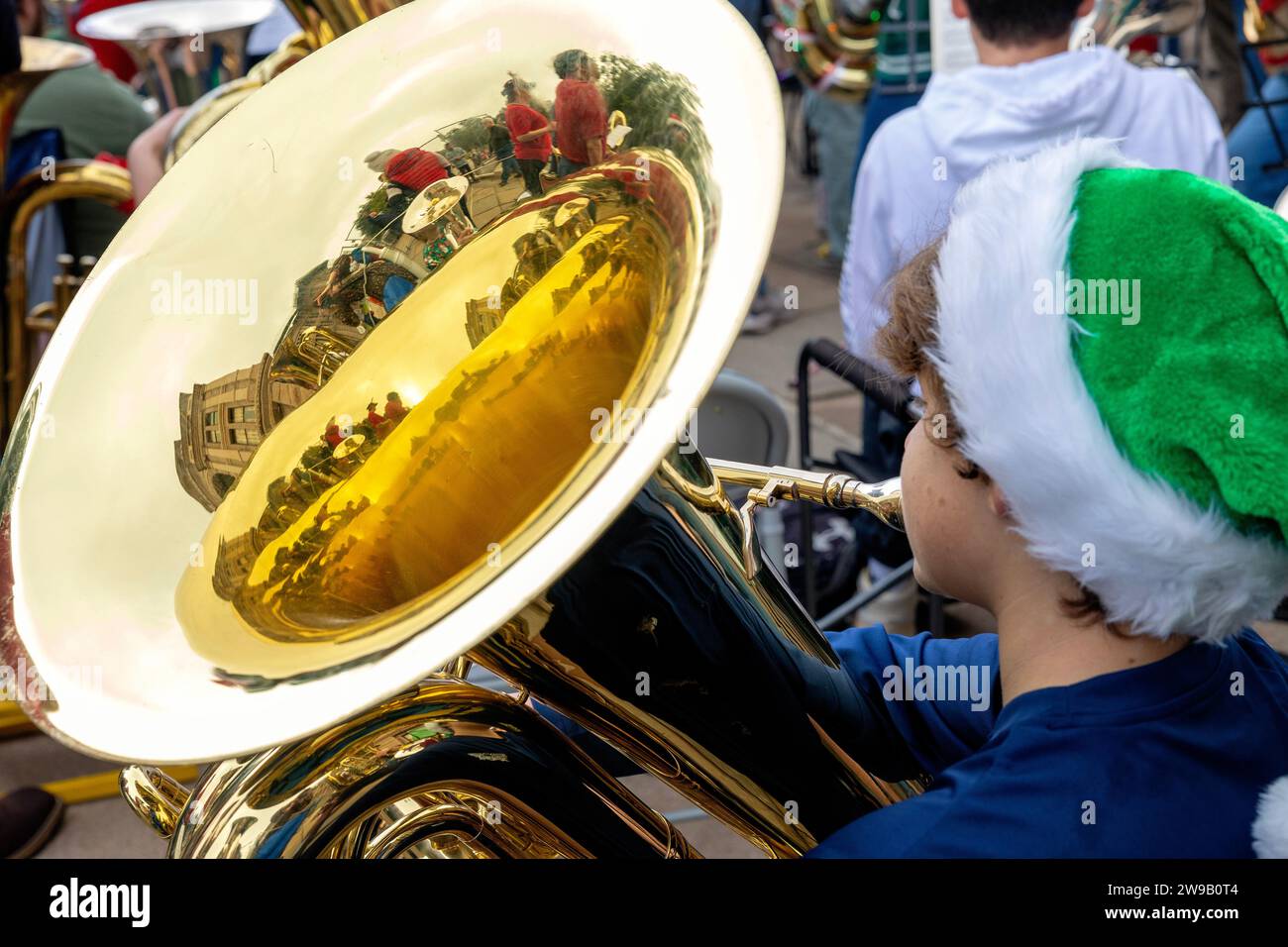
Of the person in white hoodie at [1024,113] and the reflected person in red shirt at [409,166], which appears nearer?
the reflected person in red shirt at [409,166]

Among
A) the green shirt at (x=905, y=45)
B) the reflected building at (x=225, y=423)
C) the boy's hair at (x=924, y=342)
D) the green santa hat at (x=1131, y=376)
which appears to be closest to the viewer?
the green santa hat at (x=1131, y=376)

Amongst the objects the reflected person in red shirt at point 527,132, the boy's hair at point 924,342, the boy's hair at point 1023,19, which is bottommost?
the boy's hair at point 1023,19

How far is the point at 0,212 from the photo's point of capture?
3021 millimetres

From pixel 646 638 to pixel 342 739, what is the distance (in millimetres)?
283

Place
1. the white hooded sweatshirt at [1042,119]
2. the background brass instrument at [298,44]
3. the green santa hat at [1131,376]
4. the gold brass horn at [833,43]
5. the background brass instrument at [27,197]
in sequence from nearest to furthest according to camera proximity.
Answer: the green santa hat at [1131,376]
the white hooded sweatshirt at [1042,119]
the background brass instrument at [298,44]
the background brass instrument at [27,197]
the gold brass horn at [833,43]

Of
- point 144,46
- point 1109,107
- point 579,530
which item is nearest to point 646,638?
point 579,530

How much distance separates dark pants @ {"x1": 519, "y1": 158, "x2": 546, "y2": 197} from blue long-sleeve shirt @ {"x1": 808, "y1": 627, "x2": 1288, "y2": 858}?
0.70m

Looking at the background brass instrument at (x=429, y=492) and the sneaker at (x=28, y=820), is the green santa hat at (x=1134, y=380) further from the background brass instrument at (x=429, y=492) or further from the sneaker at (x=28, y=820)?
the sneaker at (x=28, y=820)

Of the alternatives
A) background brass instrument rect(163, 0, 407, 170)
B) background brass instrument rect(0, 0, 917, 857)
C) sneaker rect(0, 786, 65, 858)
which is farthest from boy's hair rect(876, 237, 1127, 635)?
sneaker rect(0, 786, 65, 858)

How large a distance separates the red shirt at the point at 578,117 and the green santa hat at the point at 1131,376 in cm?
39

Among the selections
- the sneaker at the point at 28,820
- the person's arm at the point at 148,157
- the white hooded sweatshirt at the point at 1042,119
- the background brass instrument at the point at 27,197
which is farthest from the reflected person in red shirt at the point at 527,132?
the sneaker at the point at 28,820

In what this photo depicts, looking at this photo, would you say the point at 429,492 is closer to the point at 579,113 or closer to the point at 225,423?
the point at 225,423

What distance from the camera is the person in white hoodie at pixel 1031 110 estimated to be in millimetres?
2451

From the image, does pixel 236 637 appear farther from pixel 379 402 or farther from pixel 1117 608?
pixel 1117 608
